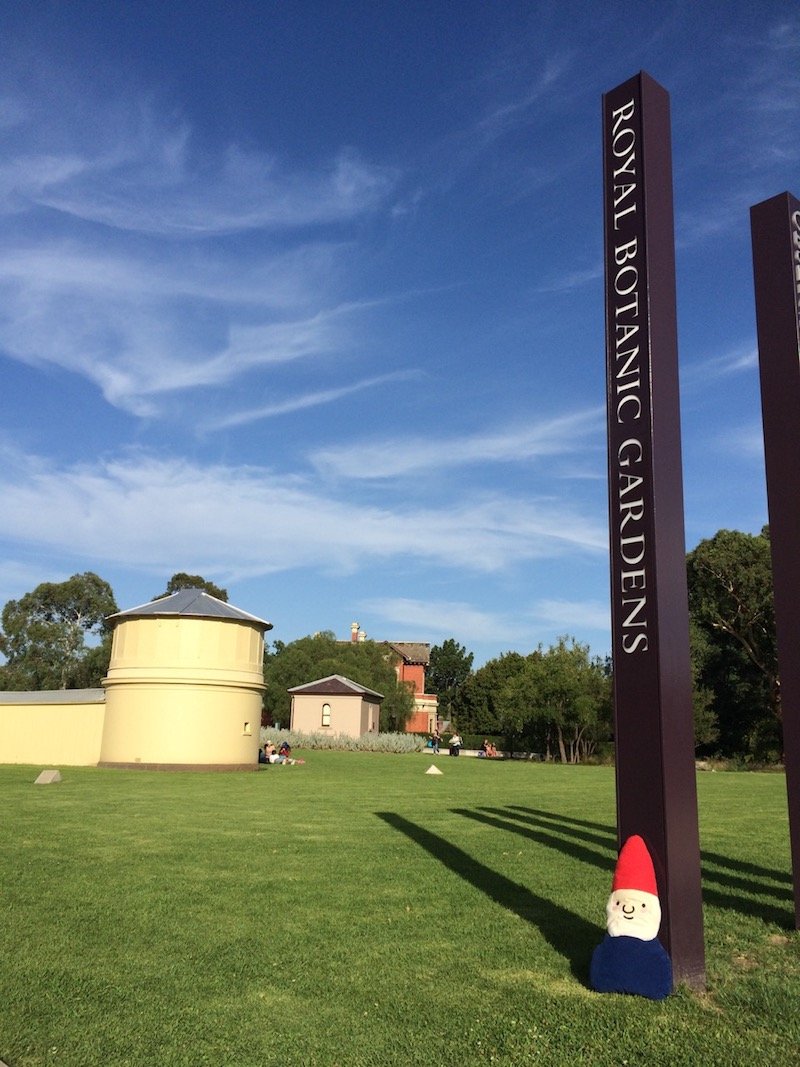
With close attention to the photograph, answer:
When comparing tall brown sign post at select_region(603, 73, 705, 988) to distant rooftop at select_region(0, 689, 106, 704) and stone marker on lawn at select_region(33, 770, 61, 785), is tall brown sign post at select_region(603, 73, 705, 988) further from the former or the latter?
distant rooftop at select_region(0, 689, 106, 704)

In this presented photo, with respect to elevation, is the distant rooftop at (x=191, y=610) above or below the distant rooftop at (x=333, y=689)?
above

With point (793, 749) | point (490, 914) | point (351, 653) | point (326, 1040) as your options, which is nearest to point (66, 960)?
point (326, 1040)

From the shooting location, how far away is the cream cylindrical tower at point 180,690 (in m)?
31.2

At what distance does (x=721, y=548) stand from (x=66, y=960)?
163 feet

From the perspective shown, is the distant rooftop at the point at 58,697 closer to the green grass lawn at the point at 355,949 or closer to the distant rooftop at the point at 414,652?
the green grass lawn at the point at 355,949

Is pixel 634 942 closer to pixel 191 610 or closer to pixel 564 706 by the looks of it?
pixel 191 610

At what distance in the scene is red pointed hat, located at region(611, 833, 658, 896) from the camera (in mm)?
5789

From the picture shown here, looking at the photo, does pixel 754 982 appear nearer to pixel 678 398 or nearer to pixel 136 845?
pixel 678 398

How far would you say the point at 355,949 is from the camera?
21.9ft

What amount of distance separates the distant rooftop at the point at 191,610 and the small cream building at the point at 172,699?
0.04m

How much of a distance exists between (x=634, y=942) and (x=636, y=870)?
45 centimetres

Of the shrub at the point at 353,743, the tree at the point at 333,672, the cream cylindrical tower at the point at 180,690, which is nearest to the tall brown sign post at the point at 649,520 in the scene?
the cream cylindrical tower at the point at 180,690

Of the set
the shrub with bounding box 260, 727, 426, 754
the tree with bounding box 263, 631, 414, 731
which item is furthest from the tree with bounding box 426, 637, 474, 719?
the shrub with bounding box 260, 727, 426, 754

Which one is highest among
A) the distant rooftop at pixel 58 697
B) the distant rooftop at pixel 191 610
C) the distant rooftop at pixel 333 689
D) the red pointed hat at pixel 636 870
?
the distant rooftop at pixel 191 610
